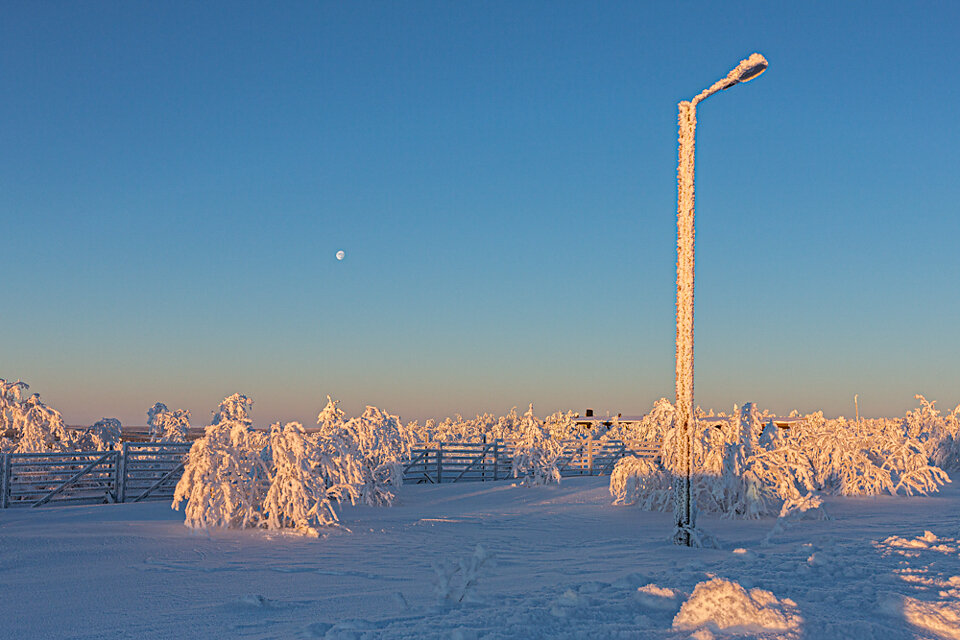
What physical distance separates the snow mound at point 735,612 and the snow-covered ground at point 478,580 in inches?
0.5

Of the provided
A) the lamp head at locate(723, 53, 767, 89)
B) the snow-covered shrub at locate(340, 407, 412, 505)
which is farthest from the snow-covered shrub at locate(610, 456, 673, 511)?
the lamp head at locate(723, 53, 767, 89)

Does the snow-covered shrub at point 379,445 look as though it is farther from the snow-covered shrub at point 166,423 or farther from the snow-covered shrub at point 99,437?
the snow-covered shrub at point 166,423

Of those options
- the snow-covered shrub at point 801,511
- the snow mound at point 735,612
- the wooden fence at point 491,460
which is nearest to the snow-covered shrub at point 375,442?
the wooden fence at point 491,460

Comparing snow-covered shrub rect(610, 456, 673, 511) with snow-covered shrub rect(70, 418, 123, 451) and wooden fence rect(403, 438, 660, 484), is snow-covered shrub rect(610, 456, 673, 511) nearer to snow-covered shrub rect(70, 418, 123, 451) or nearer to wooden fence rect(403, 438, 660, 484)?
wooden fence rect(403, 438, 660, 484)

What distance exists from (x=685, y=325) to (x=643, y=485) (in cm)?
690

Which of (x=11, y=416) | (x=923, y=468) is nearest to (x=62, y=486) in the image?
(x=11, y=416)

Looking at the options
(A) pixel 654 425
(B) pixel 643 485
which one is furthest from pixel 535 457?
(B) pixel 643 485

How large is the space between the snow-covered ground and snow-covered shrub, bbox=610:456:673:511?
1.80 m

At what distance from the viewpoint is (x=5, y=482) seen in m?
15.7

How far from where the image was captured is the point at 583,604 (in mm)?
5379

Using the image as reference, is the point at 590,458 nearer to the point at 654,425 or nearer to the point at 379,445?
the point at 654,425

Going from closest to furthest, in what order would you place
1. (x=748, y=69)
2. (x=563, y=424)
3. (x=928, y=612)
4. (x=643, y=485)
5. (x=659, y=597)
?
(x=928, y=612), (x=659, y=597), (x=748, y=69), (x=643, y=485), (x=563, y=424)

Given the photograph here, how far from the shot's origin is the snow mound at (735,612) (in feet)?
14.9

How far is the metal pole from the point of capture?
31.7 ft
